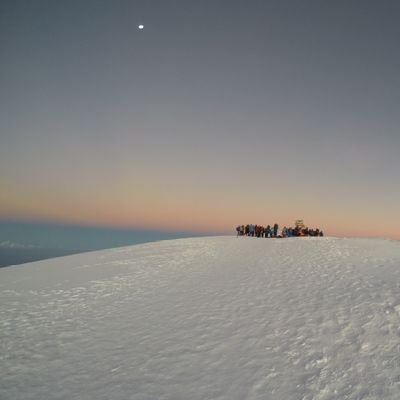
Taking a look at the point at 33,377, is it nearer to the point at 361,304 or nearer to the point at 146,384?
the point at 146,384

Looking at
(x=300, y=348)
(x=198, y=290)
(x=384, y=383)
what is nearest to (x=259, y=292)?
(x=198, y=290)

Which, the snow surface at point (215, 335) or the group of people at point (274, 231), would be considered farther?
the group of people at point (274, 231)

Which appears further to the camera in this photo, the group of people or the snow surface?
the group of people

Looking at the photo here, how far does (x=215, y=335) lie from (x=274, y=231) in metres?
31.5

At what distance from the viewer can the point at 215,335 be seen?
933cm

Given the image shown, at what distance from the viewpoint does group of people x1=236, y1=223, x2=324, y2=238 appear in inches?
1558

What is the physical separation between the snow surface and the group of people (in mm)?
22332

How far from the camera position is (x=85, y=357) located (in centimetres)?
900

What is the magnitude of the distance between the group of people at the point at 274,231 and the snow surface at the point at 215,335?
22332 millimetres

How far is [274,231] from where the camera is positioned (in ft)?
130

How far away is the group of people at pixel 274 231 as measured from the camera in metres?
39.6

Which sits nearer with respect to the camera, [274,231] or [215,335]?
[215,335]

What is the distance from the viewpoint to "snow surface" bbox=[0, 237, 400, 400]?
688 centimetres

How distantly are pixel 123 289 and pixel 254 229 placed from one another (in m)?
27.0
